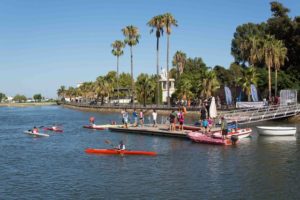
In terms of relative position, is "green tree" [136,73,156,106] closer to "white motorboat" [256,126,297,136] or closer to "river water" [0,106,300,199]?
"white motorboat" [256,126,297,136]

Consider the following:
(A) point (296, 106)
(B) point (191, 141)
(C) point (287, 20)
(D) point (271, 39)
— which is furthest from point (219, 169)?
(C) point (287, 20)

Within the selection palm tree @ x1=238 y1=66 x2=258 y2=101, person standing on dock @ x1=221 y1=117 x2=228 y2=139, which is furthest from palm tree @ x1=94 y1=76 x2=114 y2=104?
person standing on dock @ x1=221 y1=117 x2=228 y2=139

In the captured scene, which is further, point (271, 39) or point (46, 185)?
point (271, 39)

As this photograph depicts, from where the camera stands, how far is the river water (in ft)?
70.7

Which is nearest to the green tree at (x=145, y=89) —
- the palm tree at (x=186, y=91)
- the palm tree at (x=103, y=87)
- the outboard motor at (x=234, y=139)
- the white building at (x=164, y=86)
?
the white building at (x=164, y=86)

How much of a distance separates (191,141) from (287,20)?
2295 inches

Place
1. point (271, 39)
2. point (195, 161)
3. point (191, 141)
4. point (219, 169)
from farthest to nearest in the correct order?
1. point (271, 39)
2. point (191, 141)
3. point (195, 161)
4. point (219, 169)

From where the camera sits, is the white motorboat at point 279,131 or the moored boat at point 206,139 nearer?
the moored boat at point 206,139

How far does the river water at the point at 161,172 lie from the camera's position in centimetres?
2156

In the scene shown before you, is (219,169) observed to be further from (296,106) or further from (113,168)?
(296,106)

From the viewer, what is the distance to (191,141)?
130 ft

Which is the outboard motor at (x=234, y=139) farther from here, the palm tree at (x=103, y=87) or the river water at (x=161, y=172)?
the palm tree at (x=103, y=87)

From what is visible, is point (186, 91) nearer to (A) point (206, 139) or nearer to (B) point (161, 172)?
(A) point (206, 139)

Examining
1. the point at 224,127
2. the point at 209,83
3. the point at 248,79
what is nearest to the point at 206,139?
the point at 224,127
